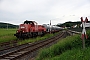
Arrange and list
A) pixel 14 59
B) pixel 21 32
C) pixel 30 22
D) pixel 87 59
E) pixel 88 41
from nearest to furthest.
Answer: pixel 87 59 < pixel 88 41 < pixel 14 59 < pixel 21 32 < pixel 30 22

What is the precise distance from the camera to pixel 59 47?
11516mm

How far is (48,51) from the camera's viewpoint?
444 inches

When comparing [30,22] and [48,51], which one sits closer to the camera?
[48,51]

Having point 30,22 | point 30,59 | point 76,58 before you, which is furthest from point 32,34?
point 76,58

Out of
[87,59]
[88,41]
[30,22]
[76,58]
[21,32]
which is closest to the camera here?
[87,59]

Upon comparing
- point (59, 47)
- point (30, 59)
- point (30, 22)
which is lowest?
point (30, 59)

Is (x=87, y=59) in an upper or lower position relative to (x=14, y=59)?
upper

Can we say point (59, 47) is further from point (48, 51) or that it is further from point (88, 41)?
point (88, 41)

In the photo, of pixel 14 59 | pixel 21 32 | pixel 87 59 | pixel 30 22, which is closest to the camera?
pixel 87 59

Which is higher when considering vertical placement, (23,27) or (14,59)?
(23,27)

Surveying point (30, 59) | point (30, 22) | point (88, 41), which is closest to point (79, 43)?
point (88, 41)

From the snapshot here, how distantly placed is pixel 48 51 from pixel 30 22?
2015 centimetres

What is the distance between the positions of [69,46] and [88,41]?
1255mm

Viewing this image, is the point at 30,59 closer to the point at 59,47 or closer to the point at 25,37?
Answer: the point at 59,47
